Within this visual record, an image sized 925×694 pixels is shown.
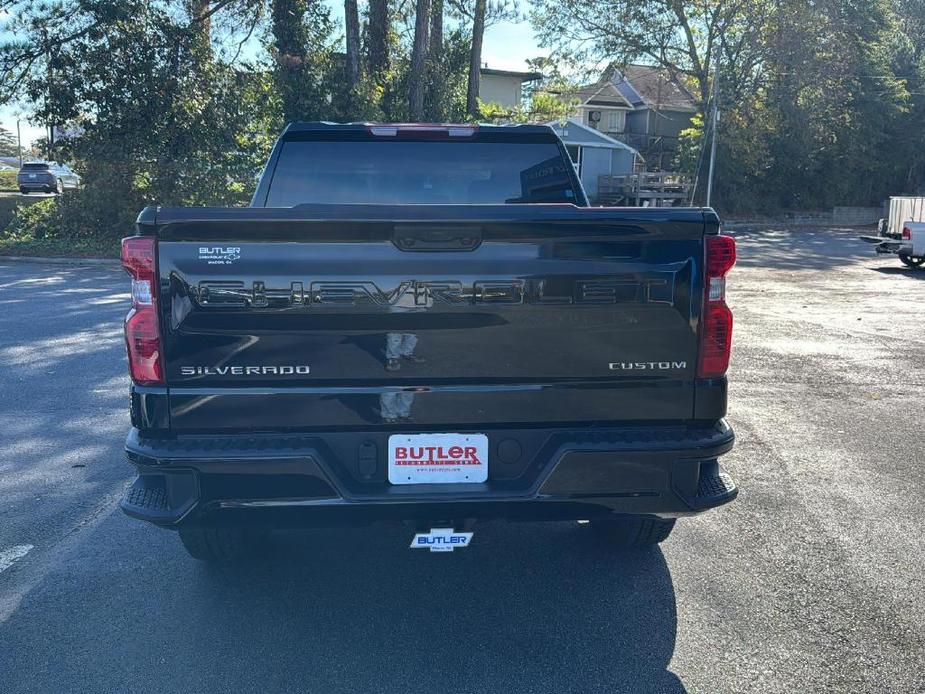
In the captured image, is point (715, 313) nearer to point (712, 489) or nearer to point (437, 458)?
point (712, 489)

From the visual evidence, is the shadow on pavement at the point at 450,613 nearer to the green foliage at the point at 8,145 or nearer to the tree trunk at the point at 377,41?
the tree trunk at the point at 377,41

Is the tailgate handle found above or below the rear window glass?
→ below

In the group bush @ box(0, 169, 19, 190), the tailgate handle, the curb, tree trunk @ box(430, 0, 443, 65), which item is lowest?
the curb

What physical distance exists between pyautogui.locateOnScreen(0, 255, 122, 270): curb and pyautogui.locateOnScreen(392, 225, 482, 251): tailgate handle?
17.2m

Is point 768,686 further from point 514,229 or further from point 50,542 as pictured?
point 50,542

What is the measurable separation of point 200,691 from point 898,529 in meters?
3.76

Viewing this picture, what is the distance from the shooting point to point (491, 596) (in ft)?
12.9

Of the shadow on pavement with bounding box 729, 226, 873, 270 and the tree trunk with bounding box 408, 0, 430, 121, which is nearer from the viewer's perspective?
the shadow on pavement with bounding box 729, 226, 873, 270

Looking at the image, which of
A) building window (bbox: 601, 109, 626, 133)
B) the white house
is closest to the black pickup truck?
the white house

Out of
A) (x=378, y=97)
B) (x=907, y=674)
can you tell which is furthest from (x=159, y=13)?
(x=907, y=674)

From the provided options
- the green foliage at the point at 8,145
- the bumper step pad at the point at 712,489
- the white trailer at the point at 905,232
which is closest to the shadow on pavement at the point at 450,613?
the bumper step pad at the point at 712,489

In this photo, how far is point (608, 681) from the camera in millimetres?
3201

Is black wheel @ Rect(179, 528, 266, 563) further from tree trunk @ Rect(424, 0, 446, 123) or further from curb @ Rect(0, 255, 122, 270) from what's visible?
tree trunk @ Rect(424, 0, 446, 123)

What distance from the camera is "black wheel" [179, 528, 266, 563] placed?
3932 millimetres
